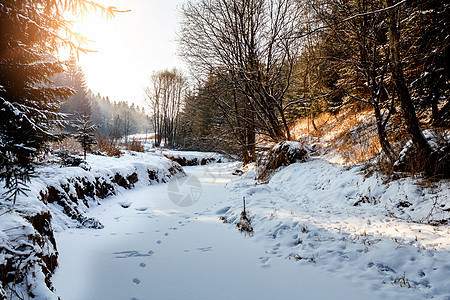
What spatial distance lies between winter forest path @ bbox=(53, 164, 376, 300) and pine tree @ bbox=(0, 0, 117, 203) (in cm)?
141

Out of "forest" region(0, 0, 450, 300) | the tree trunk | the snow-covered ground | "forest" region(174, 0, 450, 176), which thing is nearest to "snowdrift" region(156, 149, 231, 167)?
"forest" region(174, 0, 450, 176)

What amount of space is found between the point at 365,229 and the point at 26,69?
589 cm

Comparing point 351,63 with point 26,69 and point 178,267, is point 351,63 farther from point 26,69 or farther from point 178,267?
point 26,69

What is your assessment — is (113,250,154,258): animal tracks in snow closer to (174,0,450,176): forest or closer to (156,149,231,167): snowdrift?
(174,0,450,176): forest

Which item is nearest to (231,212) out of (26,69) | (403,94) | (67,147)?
(403,94)

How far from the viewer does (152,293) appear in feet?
6.72

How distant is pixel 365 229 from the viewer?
2.97 meters

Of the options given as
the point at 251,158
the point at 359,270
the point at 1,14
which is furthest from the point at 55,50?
the point at 251,158

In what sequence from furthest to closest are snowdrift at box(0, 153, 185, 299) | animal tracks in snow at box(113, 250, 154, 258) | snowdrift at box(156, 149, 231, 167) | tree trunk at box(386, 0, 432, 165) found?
snowdrift at box(156, 149, 231, 167) → tree trunk at box(386, 0, 432, 165) → animal tracks in snow at box(113, 250, 154, 258) → snowdrift at box(0, 153, 185, 299)

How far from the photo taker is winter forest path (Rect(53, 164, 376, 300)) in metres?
2.03

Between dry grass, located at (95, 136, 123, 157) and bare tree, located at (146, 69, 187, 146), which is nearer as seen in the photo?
dry grass, located at (95, 136, 123, 157)

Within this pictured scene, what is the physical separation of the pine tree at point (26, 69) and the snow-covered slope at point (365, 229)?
3.78 metres

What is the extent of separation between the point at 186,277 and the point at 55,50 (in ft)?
14.1

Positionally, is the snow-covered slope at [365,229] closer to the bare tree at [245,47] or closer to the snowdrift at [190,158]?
the bare tree at [245,47]
